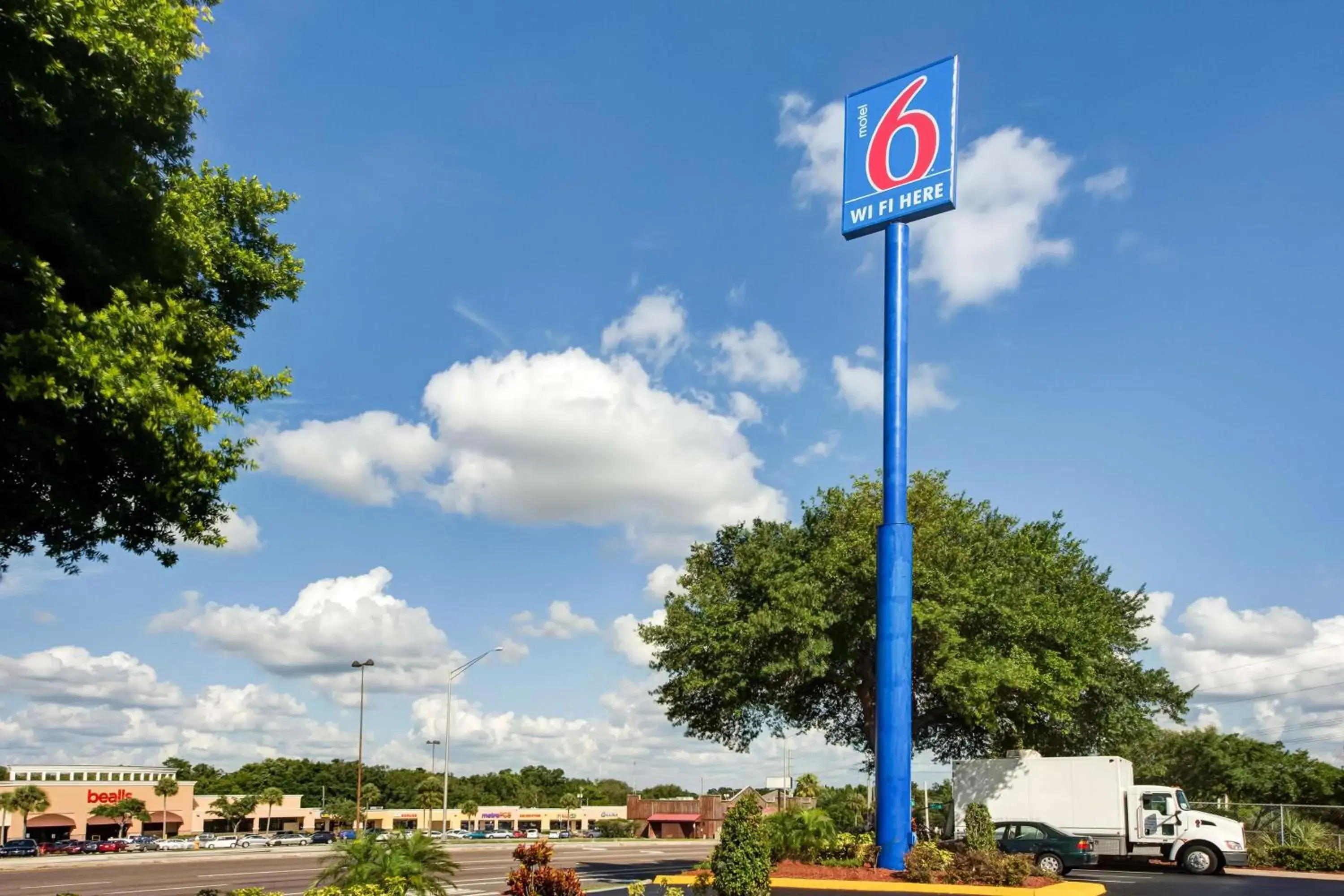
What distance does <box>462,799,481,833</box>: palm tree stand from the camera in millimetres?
125938

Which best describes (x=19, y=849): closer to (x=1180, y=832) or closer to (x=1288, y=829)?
(x=1180, y=832)

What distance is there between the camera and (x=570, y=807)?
139 m

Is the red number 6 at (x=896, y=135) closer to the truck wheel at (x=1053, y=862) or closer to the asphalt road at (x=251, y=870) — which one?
the asphalt road at (x=251, y=870)

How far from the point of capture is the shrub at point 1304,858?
32438 mm

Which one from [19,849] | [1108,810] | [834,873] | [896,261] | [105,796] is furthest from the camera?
[105,796]

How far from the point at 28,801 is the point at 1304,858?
300ft

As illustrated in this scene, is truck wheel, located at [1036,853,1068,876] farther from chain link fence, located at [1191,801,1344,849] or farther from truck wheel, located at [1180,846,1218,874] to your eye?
chain link fence, located at [1191,801,1344,849]

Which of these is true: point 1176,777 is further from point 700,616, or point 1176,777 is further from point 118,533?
point 118,533

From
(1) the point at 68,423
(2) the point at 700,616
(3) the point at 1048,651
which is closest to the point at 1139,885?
(3) the point at 1048,651

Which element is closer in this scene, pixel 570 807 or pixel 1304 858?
pixel 1304 858

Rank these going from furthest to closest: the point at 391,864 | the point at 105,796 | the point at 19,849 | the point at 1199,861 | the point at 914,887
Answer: the point at 105,796
the point at 19,849
the point at 1199,861
the point at 914,887
the point at 391,864

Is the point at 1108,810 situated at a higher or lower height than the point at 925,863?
lower

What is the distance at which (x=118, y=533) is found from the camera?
14.4 m

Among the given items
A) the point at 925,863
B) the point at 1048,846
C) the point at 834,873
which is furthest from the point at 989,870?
the point at 1048,846
